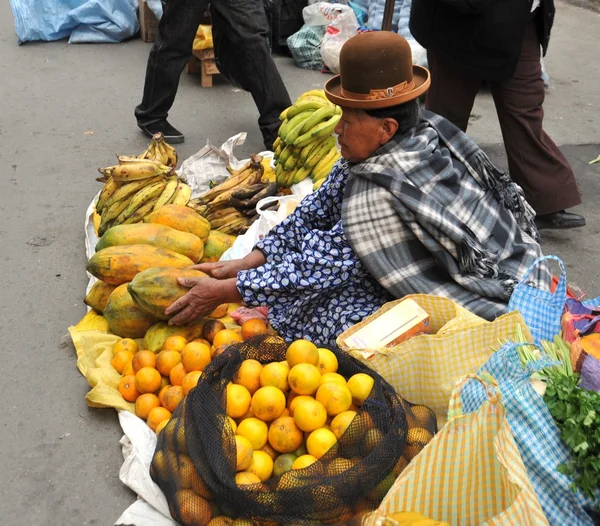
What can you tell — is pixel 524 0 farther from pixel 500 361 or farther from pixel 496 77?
pixel 500 361

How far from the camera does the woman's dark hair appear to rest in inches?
96.1

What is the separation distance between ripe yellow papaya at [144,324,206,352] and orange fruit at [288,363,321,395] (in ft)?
2.60

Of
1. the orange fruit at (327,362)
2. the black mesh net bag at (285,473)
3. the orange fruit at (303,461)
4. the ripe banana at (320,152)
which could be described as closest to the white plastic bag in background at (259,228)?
the ripe banana at (320,152)

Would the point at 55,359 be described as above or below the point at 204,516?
below

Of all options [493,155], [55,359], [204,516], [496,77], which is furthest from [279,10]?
[204,516]

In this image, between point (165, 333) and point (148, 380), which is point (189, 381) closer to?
point (148, 380)

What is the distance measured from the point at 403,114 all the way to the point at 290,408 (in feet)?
3.81

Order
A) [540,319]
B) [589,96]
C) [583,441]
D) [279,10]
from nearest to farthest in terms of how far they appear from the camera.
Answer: [583,441] < [540,319] < [589,96] < [279,10]

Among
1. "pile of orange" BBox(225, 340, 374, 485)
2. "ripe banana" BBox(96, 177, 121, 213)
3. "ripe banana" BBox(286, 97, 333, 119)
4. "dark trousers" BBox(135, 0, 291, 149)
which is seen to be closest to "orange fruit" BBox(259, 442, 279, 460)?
"pile of orange" BBox(225, 340, 374, 485)

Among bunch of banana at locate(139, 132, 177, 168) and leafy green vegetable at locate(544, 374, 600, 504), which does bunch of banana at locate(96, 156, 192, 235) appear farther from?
leafy green vegetable at locate(544, 374, 600, 504)

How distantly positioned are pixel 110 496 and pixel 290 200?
70.1 inches

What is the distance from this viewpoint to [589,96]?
6531mm

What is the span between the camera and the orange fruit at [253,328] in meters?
2.75

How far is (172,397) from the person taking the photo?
97.7 inches
